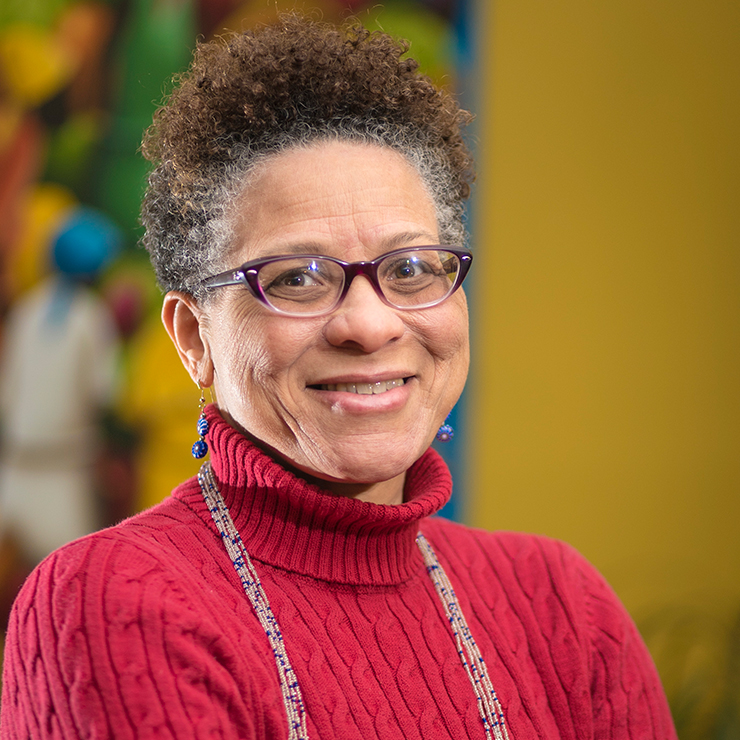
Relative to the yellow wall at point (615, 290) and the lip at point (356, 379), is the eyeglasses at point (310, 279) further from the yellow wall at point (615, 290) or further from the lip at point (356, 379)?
the yellow wall at point (615, 290)

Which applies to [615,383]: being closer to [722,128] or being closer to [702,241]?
[702,241]

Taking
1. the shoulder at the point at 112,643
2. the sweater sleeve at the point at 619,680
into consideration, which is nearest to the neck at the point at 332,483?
the shoulder at the point at 112,643

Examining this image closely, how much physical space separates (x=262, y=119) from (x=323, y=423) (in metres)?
0.37

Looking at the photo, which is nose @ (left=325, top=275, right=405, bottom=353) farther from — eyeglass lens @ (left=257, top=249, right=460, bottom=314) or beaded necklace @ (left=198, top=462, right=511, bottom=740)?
beaded necklace @ (left=198, top=462, right=511, bottom=740)

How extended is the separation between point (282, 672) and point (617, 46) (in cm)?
220

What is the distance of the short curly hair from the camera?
102 centimetres

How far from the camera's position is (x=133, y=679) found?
30.4 inches

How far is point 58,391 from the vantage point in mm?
2068

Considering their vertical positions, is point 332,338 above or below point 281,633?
above

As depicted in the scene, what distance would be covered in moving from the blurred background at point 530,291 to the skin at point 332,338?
1.18 m

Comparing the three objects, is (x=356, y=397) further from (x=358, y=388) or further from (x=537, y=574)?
(x=537, y=574)

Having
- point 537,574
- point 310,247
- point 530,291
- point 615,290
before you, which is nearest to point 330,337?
point 310,247

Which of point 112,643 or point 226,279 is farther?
point 226,279

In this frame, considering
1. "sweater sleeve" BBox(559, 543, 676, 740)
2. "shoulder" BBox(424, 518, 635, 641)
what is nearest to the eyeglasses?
"shoulder" BBox(424, 518, 635, 641)
